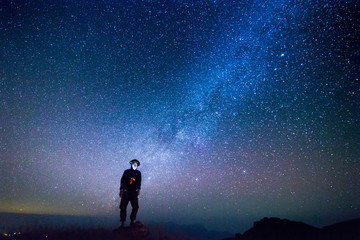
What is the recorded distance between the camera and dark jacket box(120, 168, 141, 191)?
8.83 metres

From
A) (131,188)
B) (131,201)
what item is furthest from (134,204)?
(131,188)

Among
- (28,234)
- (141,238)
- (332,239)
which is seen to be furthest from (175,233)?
(332,239)

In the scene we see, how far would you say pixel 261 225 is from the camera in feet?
57.9

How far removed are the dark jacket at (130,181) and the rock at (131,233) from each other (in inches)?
61.3

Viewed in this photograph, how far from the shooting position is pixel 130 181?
8844 mm

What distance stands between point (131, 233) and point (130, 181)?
204 cm

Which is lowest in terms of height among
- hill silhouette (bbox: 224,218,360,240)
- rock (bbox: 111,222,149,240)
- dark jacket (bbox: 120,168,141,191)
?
hill silhouette (bbox: 224,218,360,240)

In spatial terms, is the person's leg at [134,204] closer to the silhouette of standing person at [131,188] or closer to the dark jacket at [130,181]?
the silhouette of standing person at [131,188]

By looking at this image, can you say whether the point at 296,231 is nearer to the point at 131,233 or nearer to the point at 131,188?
the point at 131,233

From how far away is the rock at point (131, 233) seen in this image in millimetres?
8152

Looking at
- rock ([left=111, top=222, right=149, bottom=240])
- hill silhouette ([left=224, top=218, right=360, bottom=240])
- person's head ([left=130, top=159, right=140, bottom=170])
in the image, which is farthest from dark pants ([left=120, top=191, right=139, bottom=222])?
hill silhouette ([left=224, top=218, right=360, bottom=240])

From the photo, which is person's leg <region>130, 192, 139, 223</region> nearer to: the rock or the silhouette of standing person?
the silhouette of standing person

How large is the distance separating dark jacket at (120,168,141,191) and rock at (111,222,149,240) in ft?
5.11

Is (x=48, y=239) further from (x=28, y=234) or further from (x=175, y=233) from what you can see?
(x=175, y=233)
